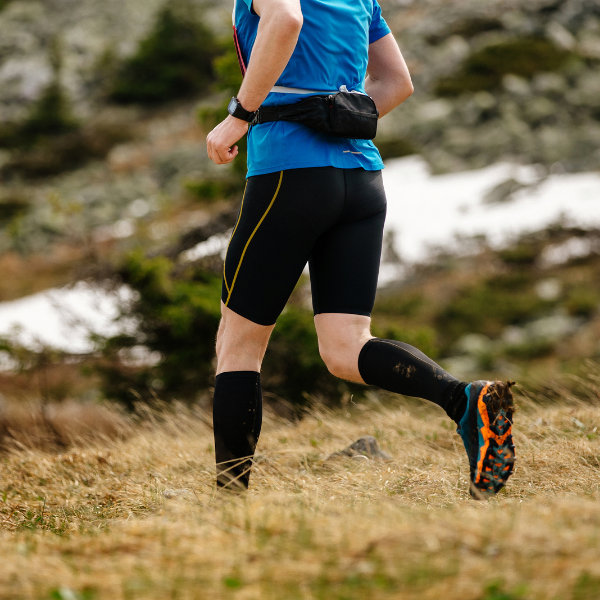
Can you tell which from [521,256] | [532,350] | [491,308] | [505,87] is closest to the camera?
[532,350]

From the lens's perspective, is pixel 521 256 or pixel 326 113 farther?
pixel 521 256

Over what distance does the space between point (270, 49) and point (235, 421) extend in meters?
1.15

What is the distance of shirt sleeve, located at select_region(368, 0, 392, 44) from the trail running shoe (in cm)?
131

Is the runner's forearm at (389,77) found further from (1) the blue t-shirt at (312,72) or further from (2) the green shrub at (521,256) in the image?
(2) the green shrub at (521,256)

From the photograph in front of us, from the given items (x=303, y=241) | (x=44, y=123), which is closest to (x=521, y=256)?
(x=303, y=241)

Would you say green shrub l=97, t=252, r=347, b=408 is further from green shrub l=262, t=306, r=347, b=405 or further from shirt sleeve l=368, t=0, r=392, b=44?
shirt sleeve l=368, t=0, r=392, b=44

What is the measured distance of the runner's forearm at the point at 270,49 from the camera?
182cm

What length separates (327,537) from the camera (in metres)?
1.44

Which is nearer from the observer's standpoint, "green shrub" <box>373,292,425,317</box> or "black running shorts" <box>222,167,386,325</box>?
"black running shorts" <box>222,167,386,325</box>

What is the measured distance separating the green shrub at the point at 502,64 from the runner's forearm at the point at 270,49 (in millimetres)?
20239

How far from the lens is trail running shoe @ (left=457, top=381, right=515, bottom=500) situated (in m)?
1.87

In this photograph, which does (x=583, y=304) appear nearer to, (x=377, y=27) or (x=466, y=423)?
(x=377, y=27)

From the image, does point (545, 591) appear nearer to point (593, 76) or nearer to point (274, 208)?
point (274, 208)

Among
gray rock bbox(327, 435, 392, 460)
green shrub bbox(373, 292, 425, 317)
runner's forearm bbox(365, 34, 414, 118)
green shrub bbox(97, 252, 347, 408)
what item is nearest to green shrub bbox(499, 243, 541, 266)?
green shrub bbox(373, 292, 425, 317)
